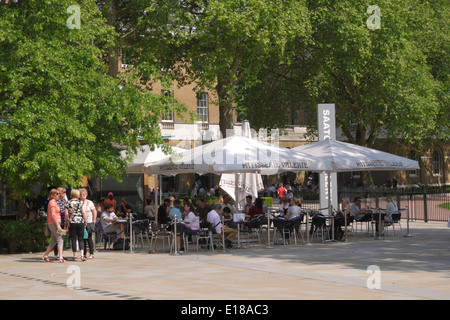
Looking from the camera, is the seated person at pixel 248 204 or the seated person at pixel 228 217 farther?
the seated person at pixel 248 204

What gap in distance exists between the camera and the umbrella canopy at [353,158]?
68.1 ft

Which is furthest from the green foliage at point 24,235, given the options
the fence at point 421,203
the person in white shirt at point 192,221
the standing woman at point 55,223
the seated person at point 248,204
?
the fence at point 421,203

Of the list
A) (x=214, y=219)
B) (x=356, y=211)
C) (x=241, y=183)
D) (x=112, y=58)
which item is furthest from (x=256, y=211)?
(x=112, y=58)

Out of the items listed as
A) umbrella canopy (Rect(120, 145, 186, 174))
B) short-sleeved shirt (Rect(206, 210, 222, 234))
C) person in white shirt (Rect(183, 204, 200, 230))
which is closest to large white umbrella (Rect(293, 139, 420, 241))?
short-sleeved shirt (Rect(206, 210, 222, 234))

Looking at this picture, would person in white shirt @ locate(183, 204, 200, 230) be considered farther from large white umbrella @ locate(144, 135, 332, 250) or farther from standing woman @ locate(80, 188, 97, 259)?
standing woman @ locate(80, 188, 97, 259)

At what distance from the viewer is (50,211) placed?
1727 cm

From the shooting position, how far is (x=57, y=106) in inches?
778

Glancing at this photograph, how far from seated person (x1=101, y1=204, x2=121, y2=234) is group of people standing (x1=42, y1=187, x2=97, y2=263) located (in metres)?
2.00

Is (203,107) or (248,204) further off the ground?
(203,107)

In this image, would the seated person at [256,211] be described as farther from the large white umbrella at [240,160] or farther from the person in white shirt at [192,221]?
the person in white shirt at [192,221]

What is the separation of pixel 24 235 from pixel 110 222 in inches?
92.3

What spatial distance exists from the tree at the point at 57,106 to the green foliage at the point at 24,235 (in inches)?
33.9

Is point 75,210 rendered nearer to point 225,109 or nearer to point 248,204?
point 248,204

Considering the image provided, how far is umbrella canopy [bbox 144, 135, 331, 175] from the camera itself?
18844 millimetres
